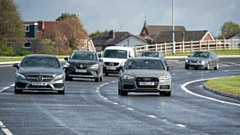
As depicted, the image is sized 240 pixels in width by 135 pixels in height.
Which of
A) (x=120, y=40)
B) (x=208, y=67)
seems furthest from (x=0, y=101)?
(x=120, y=40)

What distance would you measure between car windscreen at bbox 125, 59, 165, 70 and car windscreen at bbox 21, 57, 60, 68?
273 cm

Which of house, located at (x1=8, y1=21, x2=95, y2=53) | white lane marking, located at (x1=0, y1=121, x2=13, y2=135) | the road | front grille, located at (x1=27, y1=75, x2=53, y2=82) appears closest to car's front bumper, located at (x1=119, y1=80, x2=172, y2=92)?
the road

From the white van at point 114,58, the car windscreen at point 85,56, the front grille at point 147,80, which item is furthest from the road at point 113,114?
the white van at point 114,58

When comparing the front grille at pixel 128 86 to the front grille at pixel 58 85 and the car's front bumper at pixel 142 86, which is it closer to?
the car's front bumper at pixel 142 86

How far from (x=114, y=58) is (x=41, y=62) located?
58.7ft

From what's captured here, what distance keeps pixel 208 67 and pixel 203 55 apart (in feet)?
4.25

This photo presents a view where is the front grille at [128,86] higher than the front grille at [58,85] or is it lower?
lower

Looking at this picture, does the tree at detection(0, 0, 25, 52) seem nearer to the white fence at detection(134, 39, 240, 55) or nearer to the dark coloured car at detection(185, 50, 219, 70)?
the white fence at detection(134, 39, 240, 55)

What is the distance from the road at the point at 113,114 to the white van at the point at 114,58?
16.8 metres

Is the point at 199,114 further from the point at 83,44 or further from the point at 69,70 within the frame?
the point at 83,44

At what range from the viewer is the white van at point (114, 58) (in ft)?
151

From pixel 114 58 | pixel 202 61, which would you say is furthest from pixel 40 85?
pixel 202 61

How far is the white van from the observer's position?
151 ft

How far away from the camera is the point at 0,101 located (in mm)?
23312
